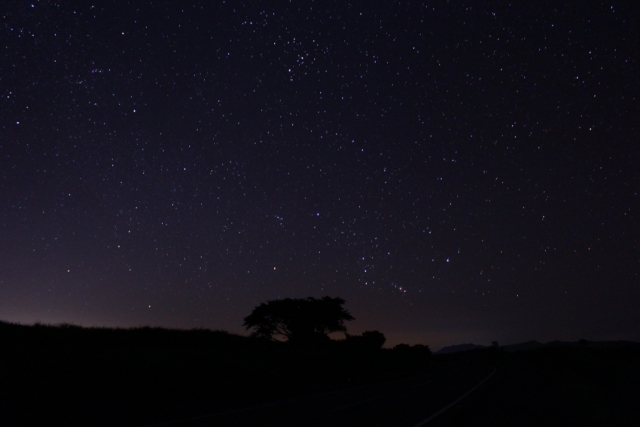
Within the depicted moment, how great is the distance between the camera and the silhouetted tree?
53375 mm

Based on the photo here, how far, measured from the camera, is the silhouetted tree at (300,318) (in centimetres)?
5338

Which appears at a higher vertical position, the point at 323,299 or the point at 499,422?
the point at 323,299

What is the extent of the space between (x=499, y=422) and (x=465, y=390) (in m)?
9.33

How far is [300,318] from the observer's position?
5441 centimetres

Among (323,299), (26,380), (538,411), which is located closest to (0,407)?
(26,380)

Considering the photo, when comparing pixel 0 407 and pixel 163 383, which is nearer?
pixel 0 407

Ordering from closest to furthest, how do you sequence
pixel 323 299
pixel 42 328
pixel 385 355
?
pixel 42 328 < pixel 385 355 < pixel 323 299

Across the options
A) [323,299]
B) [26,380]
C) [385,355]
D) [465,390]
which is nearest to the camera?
[26,380]

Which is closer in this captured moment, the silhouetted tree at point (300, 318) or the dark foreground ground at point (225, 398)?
the dark foreground ground at point (225, 398)

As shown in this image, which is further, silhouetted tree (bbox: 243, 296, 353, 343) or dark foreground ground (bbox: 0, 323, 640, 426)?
silhouetted tree (bbox: 243, 296, 353, 343)

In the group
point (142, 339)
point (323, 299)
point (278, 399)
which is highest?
point (323, 299)

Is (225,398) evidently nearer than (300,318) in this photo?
Yes

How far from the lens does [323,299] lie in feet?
187

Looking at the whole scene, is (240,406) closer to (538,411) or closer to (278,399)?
(278,399)
